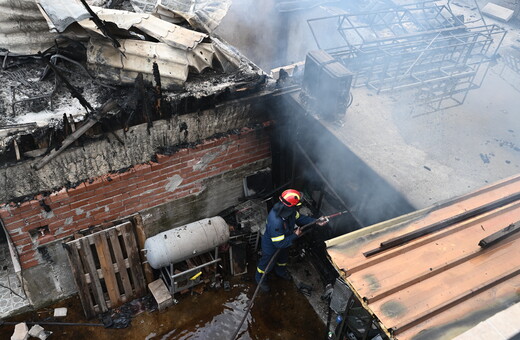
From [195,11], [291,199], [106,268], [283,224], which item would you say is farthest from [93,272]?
[195,11]

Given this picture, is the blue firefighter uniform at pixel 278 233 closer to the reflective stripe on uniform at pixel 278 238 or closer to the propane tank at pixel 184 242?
the reflective stripe on uniform at pixel 278 238

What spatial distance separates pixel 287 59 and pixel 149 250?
6670 millimetres

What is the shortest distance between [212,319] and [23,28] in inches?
185

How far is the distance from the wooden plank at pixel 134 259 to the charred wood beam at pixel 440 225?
341 cm

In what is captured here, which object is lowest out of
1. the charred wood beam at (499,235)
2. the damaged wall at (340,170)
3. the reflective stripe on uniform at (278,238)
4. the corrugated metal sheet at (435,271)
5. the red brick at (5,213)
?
the reflective stripe on uniform at (278,238)

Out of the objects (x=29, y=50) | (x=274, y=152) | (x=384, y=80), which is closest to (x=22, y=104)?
(x=29, y=50)

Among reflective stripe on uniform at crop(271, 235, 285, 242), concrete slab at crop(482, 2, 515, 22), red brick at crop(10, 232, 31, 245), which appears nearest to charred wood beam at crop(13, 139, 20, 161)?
red brick at crop(10, 232, 31, 245)

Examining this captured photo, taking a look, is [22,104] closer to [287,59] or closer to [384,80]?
[384,80]

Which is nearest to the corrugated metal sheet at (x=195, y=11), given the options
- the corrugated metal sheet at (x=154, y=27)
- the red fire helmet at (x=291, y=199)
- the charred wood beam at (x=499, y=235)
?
the corrugated metal sheet at (x=154, y=27)

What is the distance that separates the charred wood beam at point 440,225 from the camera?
10.8 ft

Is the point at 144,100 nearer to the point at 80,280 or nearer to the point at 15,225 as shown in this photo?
the point at 15,225

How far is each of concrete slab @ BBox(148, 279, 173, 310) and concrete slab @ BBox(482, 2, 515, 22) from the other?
9235 mm

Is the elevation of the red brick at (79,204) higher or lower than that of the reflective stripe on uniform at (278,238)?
higher

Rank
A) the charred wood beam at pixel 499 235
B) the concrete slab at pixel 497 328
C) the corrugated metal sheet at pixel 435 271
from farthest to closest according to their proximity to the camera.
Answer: the charred wood beam at pixel 499 235 < the corrugated metal sheet at pixel 435 271 < the concrete slab at pixel 497 328
